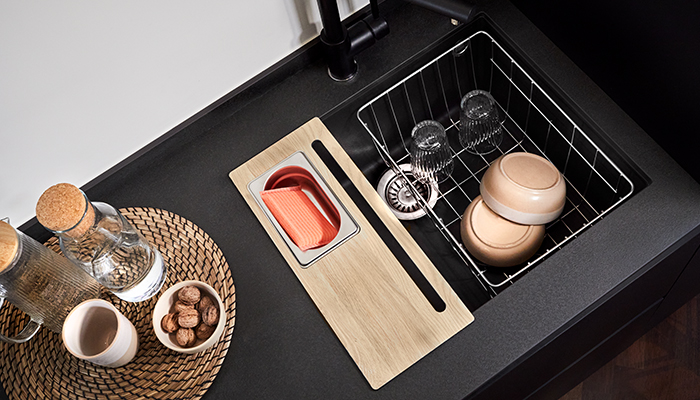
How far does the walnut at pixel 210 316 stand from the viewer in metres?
0.90

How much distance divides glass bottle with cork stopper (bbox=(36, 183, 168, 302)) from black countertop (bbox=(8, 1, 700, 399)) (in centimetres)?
14

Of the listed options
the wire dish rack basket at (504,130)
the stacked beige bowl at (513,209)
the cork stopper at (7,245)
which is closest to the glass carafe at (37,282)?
the cork stopper at (7,245)

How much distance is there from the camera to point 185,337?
90 centimetres

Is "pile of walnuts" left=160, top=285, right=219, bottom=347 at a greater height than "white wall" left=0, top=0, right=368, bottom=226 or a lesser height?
lesser

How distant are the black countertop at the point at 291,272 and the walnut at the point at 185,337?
8 centimetres

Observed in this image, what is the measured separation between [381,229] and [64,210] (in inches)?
19.0

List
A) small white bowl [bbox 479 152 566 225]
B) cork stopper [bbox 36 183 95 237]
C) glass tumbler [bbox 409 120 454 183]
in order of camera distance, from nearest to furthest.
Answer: cork stopper [bbox 36 183 95 237] → small white bowl [bbox 479 152 566 225] → glass tumbler [bbox 409 120 454 183]

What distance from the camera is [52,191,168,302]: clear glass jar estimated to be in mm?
861

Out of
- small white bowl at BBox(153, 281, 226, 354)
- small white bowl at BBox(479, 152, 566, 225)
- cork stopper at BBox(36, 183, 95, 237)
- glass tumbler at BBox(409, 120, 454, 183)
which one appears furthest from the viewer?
glass tumbler at BBox(409, 120, 454, 183)

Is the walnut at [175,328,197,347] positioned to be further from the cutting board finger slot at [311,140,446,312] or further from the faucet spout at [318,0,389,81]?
the faucet spout at [318,0,389,81]

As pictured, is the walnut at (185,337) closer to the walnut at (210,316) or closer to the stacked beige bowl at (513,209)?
the walnut at (210,316)

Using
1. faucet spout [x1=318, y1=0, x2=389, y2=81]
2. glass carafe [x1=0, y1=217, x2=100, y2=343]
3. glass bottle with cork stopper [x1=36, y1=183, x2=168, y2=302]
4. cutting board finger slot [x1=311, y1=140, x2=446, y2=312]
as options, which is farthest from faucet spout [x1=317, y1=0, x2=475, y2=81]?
glass carafe [x1=0, y1=217, x2=100, y2=343]

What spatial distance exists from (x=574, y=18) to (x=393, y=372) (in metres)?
0.66

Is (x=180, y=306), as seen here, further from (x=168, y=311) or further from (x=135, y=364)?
(x=135, y=364)
